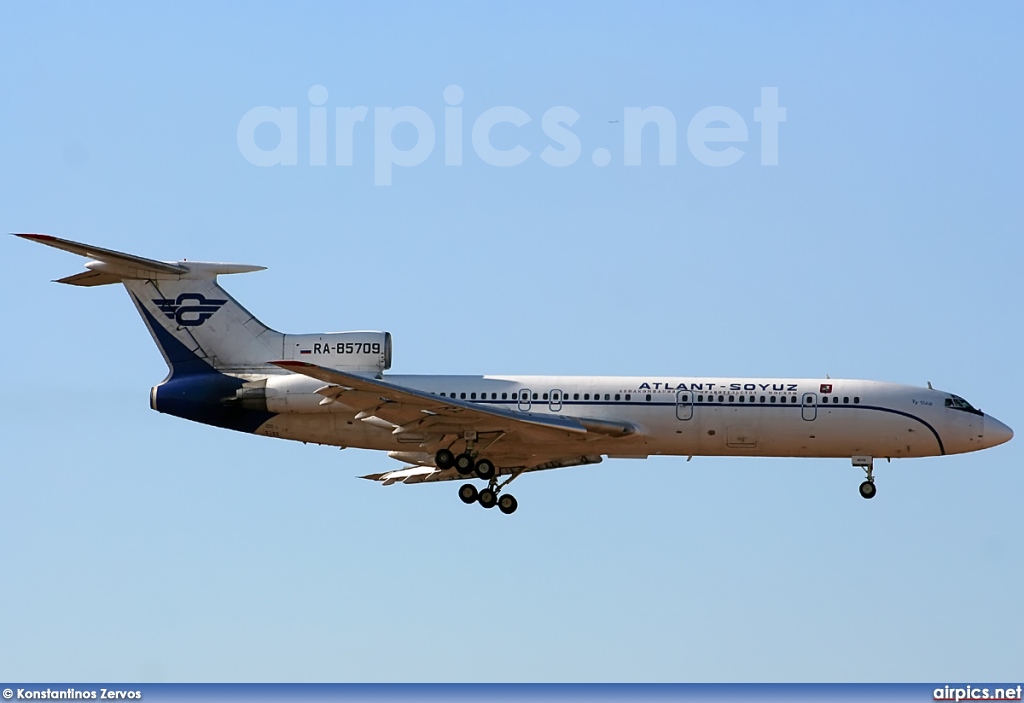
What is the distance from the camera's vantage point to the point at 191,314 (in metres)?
42.5

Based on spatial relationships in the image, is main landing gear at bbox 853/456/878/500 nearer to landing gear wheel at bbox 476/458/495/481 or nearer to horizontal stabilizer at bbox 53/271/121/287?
landing gear wheel at bbox 476/458/495/481

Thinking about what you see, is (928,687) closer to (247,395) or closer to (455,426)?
(455,426)

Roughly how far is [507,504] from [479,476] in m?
1.30

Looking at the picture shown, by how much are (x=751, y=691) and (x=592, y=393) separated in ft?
29.5

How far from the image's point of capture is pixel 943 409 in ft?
136

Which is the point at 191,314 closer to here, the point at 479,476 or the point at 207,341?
the point at 207,341

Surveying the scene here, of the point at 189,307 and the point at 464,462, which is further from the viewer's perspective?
the point at 189,307

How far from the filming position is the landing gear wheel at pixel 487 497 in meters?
42.2

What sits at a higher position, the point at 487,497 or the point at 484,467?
the point at 484,467

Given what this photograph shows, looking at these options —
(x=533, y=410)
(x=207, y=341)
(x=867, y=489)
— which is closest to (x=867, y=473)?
(x=867, y=489)

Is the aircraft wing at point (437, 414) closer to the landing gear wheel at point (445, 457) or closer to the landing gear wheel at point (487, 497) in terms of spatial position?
the landing gear wheel at point (445, 457)

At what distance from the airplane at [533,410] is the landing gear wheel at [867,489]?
3 centimetres

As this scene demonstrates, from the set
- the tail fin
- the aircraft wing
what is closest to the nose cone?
the aircraft wing

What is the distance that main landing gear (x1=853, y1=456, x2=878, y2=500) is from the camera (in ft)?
136
